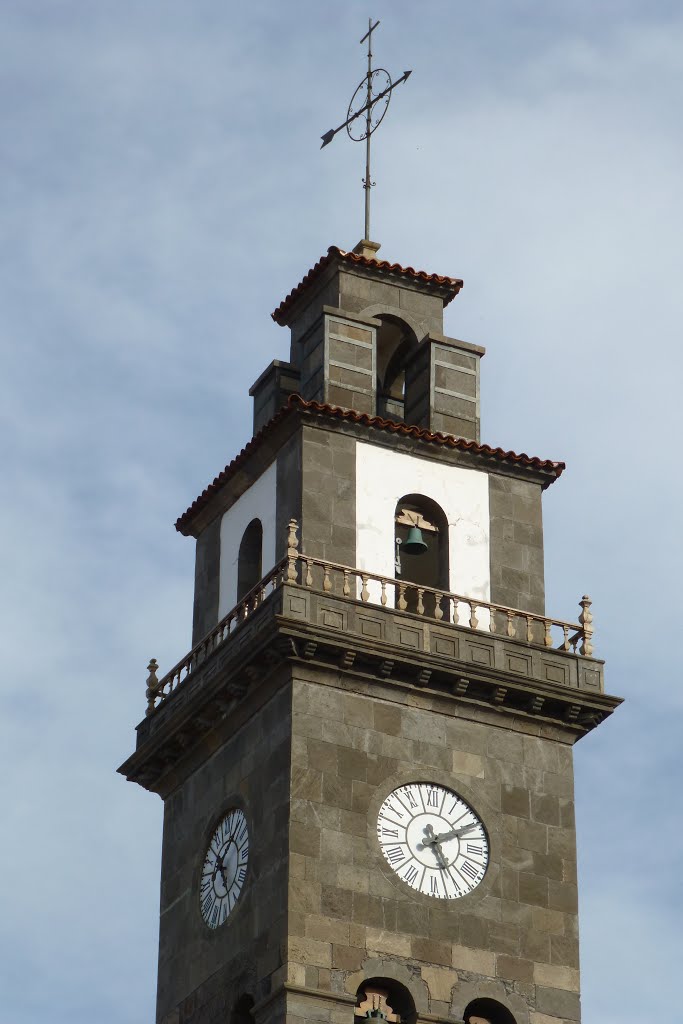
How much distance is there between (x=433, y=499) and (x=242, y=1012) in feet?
40.6

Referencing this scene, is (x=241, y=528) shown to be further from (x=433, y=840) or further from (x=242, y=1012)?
(x=242, y=1012)

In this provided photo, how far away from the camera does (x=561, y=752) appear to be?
67.7 metres

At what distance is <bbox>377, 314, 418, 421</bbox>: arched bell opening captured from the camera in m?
73.1

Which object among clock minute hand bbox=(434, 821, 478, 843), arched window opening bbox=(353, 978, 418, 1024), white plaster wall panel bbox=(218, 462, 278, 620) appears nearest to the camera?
arched window opening bbox=(353, 978, 418, 1024)

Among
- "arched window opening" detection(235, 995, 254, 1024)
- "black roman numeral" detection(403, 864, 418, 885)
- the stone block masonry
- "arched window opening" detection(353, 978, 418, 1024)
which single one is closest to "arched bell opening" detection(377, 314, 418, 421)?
the stone block masonry

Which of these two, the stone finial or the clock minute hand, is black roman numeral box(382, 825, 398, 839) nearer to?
the clock minute hand

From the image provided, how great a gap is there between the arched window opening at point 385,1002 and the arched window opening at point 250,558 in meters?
10.8

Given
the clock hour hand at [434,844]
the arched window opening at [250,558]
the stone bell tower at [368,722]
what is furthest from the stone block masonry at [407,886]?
the arched window opening at [250,558]

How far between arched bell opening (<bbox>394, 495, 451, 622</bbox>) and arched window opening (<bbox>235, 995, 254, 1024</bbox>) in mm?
9552

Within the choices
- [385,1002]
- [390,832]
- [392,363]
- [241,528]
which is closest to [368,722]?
[390,832]

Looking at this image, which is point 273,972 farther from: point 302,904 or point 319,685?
point 319,685

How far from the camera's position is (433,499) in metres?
69.6

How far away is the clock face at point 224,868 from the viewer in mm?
65688

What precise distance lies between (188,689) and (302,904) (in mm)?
7561
